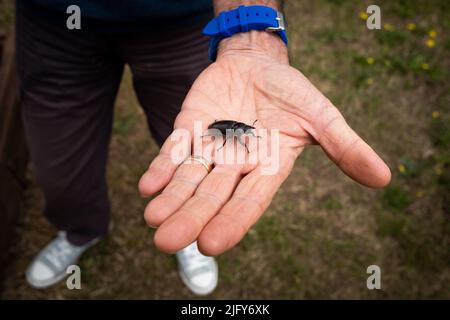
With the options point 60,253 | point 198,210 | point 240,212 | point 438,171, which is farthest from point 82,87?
point 438,171

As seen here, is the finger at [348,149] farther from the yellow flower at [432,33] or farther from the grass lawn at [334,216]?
the yellow flower at [432,33]

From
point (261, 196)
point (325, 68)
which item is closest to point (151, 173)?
point (261, 196)

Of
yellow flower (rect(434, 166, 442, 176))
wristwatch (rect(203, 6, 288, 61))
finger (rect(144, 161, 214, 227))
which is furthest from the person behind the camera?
yellow flower (rect(434, 166, 442, 176))

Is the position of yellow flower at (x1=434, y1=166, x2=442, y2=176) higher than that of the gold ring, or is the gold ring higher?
the gold ring

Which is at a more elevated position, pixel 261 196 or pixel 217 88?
pixel 217 88

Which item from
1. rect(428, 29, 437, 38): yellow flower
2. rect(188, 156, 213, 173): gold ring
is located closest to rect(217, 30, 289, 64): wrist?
rect(188, 156, 213, 173): gold ring

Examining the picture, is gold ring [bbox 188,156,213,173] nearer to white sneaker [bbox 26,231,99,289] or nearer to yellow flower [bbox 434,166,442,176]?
white sneaker [bbox 26,231,99,289]

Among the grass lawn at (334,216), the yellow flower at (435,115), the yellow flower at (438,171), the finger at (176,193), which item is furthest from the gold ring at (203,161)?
the yellow flower at (435,115)
